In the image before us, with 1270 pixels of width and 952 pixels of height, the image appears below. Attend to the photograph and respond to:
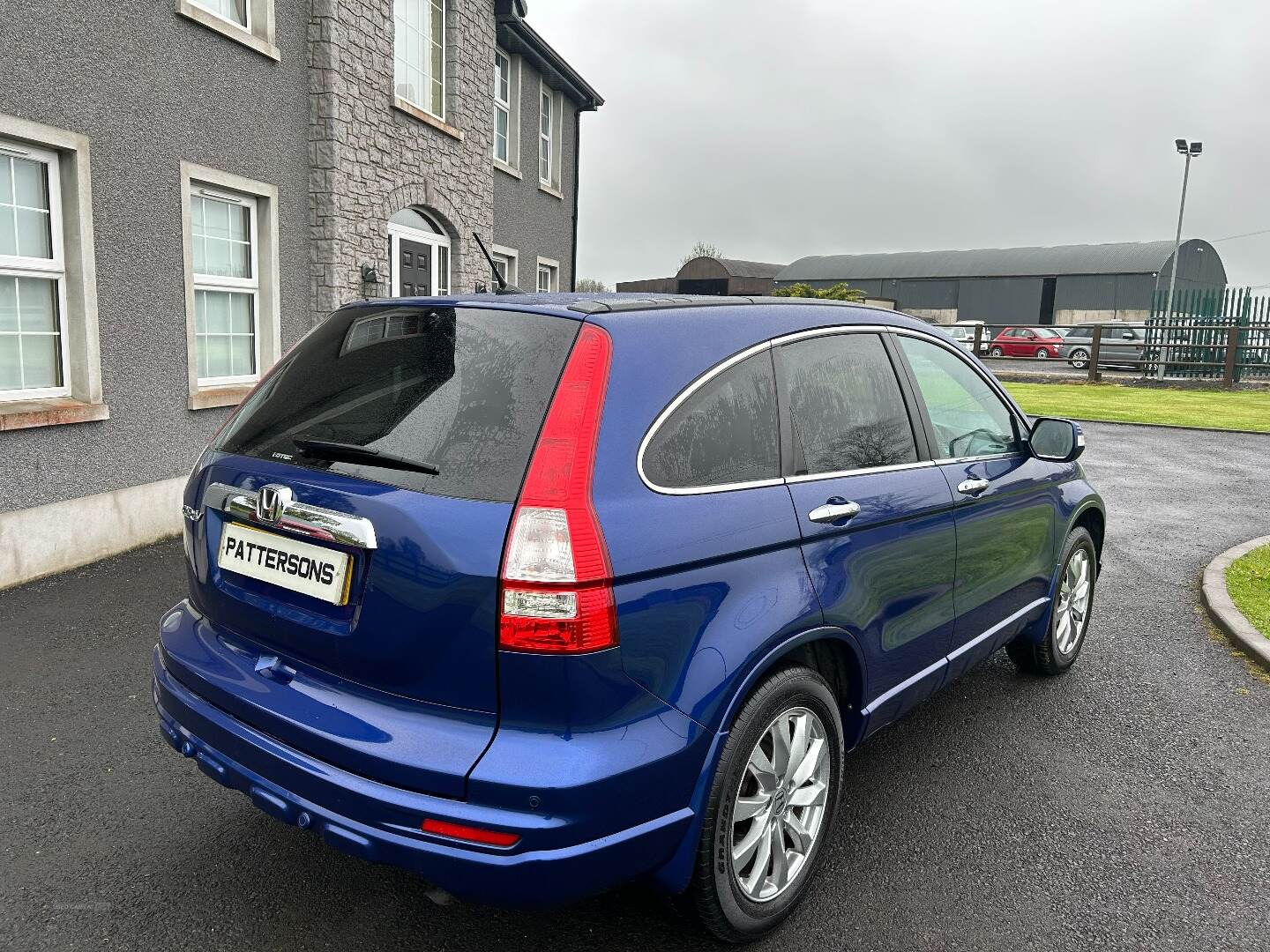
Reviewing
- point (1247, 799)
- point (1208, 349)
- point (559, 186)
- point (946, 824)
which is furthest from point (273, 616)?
point (1208, 349)

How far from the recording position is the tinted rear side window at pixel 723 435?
2350 mm

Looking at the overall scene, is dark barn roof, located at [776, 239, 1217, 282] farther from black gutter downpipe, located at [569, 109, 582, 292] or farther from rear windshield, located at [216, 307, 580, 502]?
rear windshield, located at [216, 307, 580, 502]

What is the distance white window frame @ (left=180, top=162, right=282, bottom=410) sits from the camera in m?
7.40

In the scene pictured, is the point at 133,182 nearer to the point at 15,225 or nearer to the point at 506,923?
the point at 15,225

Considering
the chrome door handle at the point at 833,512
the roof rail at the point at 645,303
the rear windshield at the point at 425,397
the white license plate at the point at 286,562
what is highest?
the roof rail at the point at 645,303

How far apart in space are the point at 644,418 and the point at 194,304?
6.55 metres

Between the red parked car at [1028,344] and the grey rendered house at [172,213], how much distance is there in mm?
29857

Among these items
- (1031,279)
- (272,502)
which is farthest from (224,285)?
(1031,279)

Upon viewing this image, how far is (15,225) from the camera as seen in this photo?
6039 millimetres

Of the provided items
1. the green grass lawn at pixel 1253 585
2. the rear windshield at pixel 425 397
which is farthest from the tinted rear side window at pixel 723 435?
the green grass lawn at pixel 1253 585

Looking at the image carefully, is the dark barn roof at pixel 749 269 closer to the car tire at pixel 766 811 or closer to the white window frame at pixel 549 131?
the white window frame at pixel 549 131

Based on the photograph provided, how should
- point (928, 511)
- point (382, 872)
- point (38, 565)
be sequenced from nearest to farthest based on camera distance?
point (382, 872)
point (928, 511)
point (38, 565)

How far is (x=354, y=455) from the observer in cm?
240

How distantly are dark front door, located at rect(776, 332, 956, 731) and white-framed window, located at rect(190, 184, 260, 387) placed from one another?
6.20 meters
